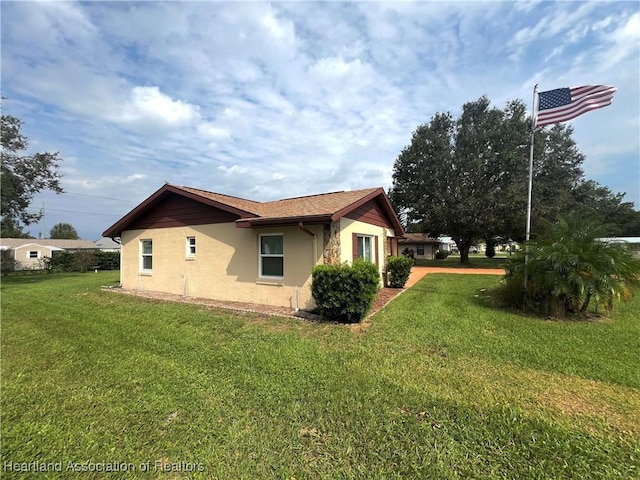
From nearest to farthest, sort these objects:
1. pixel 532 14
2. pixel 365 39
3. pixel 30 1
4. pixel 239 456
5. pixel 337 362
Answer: pixel 239 456, pixel 337 362, pixel 30 1, pixel 532 14, pixel 365 39

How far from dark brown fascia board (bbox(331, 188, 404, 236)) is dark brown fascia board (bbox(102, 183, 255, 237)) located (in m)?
2.86

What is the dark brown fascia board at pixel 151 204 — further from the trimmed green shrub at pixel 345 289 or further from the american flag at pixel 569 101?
the american flag at pixel 569 101

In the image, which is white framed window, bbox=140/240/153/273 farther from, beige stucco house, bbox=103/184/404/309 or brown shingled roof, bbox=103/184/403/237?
brown shingled roof, bbox=103/184/403/237

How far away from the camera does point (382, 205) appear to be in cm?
1279

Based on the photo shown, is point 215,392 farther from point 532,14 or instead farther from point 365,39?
→ point 532,14

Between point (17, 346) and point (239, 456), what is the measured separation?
5.68 m

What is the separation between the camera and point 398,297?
10.3m

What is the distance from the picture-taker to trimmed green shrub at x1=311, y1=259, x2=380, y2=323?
693 cm

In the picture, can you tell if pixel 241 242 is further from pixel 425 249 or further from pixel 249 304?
pixel 425 249

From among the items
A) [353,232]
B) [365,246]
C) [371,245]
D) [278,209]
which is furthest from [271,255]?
[371,245]

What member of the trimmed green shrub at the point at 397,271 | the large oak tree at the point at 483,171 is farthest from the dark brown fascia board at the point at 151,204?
the large oak tree at the point at 483,171

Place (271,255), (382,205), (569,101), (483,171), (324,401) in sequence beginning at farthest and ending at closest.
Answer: (483,171) → (382,205) → (271,255) → (569,101) → (324,401)

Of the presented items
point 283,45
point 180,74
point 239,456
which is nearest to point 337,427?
point 239,456

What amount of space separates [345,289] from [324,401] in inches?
141
